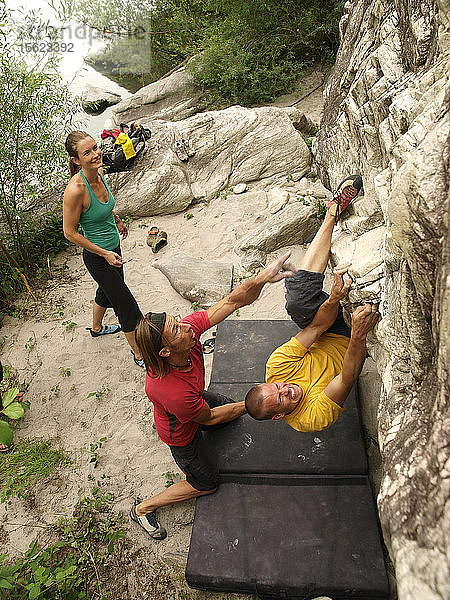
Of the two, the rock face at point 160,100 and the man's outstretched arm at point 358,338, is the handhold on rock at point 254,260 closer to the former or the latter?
the man's outstretched arm at point 358,338

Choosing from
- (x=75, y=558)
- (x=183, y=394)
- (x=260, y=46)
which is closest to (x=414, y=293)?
(x=183, y=394)

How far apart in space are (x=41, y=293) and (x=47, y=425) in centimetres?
226

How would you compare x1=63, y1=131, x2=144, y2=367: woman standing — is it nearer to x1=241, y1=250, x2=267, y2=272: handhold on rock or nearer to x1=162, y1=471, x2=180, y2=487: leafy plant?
x1=162, y1=471, x2=180, y2=487: leafy plant

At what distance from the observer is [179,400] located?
9.12 feet

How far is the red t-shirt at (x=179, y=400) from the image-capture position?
9.14 ft

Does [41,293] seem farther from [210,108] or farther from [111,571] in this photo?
[210,108]

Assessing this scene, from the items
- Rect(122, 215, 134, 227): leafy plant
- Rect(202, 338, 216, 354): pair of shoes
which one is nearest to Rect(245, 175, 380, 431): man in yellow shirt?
Rect(202, 338, 216, 354): pair of shoes

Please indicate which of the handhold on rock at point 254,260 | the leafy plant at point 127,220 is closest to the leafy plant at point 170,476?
the handhold on rock at point 254,260

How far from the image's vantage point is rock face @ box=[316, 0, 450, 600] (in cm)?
134

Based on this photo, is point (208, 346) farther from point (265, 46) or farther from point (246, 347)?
point (265, 46)

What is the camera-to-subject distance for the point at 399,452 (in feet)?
5.55

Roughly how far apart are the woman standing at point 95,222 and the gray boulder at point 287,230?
80.2 inches

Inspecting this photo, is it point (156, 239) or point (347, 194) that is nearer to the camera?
point (347, 194)

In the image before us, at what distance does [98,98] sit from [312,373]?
522 inches
